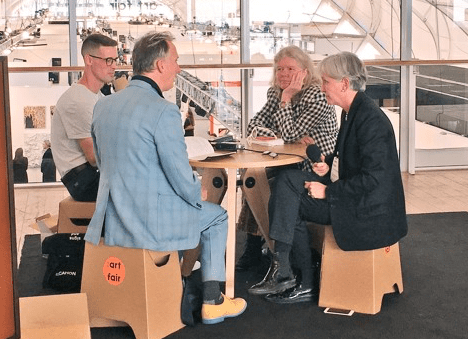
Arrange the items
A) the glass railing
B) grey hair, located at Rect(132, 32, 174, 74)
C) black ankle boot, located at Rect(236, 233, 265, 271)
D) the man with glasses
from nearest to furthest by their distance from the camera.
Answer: grey hair, located at Rect(132, 32, 174, 74) < the man with glasses < black ankle boot, located at Rect(236, 233, 265, 271) < the glass railing

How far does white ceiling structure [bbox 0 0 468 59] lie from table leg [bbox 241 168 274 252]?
334cm

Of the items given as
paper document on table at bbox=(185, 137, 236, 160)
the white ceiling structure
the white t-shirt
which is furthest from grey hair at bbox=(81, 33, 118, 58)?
the white ceiling structure

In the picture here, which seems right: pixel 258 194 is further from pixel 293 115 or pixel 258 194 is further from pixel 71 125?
pixel 71 125

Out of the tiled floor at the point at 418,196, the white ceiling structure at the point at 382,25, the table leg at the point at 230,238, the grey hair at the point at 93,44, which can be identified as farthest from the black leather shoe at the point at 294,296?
the white ceiling structure at the point at 382,25

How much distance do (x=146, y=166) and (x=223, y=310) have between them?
81cm

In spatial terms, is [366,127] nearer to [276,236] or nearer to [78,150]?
[276,236]

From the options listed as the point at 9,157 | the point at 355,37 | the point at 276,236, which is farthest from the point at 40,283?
the point at 355,37

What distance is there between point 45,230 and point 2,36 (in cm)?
265

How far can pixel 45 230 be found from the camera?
5.22m

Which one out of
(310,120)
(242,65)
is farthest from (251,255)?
(242,65)

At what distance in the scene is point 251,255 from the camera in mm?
4980

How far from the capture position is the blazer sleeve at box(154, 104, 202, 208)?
12.2 feet

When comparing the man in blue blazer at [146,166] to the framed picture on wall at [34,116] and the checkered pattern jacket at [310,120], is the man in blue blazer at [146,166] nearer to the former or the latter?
the checkered pattern jacket at [310,120]

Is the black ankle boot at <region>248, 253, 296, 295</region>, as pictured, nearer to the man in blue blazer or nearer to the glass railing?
the man in blue blazer
